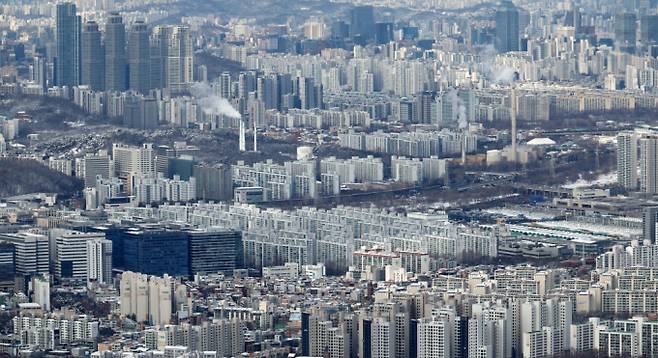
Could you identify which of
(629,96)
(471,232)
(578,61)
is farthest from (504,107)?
(471,232)

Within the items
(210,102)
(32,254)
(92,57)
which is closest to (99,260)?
(32,254)

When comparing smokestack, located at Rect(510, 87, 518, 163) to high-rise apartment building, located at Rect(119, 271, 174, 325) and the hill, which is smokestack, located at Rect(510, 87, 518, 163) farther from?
high-rise apartment building, located at Rect(119, 271, 174, 325)

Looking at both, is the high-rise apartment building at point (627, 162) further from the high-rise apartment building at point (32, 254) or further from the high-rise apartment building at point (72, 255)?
the high-rise apartment building at point (32, 254)

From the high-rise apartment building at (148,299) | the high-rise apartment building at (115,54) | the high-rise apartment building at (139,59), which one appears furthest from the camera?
the high-rise apartment building at (139,59)

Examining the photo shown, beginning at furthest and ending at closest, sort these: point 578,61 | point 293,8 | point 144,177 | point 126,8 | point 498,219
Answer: point 293,8 → point 126,8 → point 578,61 → point 144,177 → point 498,219

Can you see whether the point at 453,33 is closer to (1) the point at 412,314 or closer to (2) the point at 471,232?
(2) the point at 471,232

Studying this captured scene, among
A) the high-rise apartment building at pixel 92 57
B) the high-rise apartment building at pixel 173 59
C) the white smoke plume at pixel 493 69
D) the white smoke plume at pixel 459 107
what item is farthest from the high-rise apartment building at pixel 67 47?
the white smoke plume at pixel 493 69

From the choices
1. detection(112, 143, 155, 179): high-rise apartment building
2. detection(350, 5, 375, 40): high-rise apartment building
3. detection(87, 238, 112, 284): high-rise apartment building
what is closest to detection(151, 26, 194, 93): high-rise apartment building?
detection(350, 5, 375, 40): high-rise apartment building

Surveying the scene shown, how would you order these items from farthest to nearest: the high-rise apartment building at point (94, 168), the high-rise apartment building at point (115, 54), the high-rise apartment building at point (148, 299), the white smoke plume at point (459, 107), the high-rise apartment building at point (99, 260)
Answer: the high-rise apartment building at point (115, 54) < the white smoke plume at point (459, 107) < the high-rise apartment building at point (94, 168) < the high-rise apartment building at point (99, 260) < the high-rise apartment building at point (148, 299)
